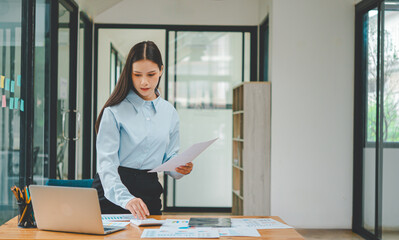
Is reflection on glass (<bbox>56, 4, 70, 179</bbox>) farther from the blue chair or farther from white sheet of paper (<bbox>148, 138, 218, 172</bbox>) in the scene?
white sheet of paper (<bbox>148, 138, 218, 172</bbox>)

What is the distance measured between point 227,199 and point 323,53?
7.56 feet

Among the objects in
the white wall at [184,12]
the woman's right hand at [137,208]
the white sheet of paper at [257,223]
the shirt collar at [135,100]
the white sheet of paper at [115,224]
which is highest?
the white wall at [184,12]

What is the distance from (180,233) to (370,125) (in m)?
3.58

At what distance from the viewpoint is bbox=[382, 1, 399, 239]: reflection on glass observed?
13.9 feet

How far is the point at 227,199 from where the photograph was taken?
20.7ft

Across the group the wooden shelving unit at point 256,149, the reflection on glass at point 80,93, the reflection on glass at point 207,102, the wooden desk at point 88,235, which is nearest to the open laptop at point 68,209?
the wooden desk at point 88,235

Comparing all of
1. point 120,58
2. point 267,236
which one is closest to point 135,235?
point 267,236

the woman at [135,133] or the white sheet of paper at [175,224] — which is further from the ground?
the woman at [135,133]

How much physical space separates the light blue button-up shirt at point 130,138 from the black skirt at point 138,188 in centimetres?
4

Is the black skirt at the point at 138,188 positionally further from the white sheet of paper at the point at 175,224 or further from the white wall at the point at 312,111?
the white wall at the point at 312,111

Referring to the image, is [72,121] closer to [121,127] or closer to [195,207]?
[195,207]

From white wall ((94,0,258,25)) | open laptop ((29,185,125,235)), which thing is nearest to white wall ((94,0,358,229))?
white wall ((94,0,258,25))

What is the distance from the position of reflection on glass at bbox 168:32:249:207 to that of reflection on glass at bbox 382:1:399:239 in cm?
228

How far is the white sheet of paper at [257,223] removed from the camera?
1.96 meters
